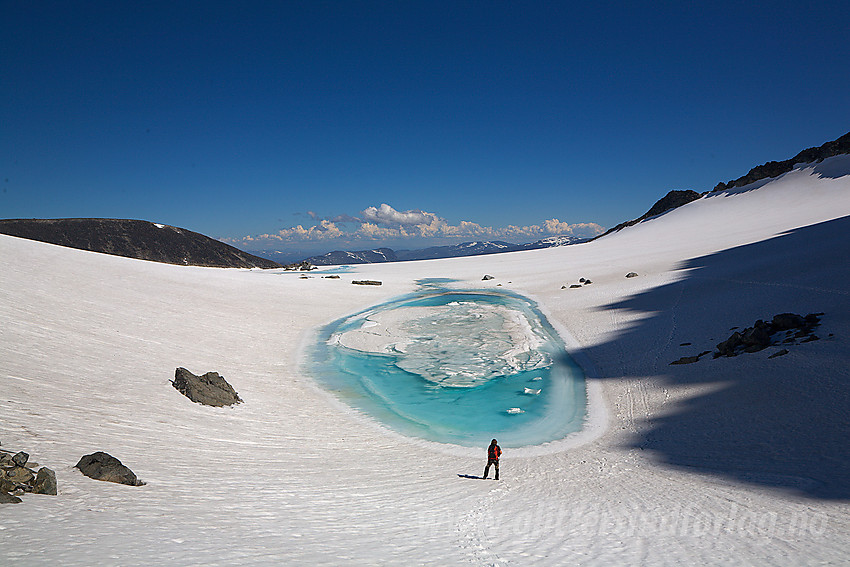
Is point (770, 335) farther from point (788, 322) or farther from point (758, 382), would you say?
point (758, 382)

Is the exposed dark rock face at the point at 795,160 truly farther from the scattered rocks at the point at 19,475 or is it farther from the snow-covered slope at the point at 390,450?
the scattered rocks at the point at 19,475

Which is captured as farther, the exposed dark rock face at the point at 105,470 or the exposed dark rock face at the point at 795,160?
the exposed dark rock face at the point at 795,160

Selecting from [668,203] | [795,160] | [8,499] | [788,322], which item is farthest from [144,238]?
[795,160]

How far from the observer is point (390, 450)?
9.98 m

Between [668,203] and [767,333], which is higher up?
[668,203]

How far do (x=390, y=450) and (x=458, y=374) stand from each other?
22.4 ft

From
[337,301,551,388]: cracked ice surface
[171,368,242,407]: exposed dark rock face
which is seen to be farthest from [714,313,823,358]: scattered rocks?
[171,368,242,407]: exposed dark rock face

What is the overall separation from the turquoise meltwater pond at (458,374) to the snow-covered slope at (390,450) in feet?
3.18

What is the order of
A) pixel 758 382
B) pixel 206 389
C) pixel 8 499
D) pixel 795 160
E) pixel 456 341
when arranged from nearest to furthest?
pixel 8 499 < pixel 758 382 < pixel 206 389 < pixel 456 341 < pixel 795 160

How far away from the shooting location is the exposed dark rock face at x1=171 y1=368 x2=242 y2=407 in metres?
10.9

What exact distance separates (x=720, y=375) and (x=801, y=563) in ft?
27.2

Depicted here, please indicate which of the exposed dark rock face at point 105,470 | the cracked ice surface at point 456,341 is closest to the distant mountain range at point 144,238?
the cracked ice surface at point 456,341

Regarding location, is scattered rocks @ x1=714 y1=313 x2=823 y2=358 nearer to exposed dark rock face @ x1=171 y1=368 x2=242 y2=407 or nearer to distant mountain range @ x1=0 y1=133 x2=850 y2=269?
exposed dark rock face @ x1=171 y1=368 x2=242 y2=407

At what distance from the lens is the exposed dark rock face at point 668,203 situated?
83.3 meters
